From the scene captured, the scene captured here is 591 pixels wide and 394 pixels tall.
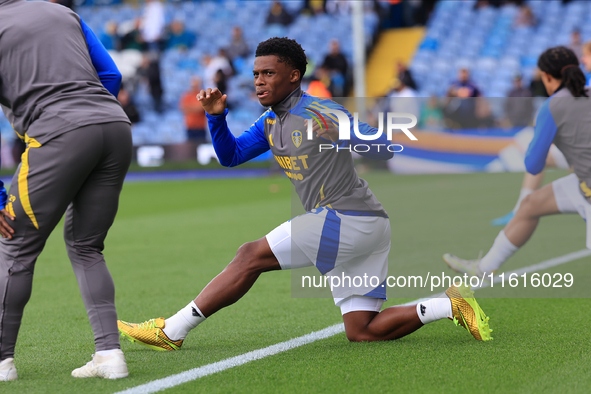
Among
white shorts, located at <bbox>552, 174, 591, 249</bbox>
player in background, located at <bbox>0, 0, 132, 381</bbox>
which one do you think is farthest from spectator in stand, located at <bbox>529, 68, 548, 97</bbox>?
player in background, located at <bbox>0, 0, 132, 381</bbox>

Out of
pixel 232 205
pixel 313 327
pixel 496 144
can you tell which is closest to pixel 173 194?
pixel 232 205

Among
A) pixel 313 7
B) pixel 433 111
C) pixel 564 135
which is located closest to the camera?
pixel 564 135

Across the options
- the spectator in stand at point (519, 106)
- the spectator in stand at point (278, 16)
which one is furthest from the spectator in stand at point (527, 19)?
the spectator in stand at point (278, 16)

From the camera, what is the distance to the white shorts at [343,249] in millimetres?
3680

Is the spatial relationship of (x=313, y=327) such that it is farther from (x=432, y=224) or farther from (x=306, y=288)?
(x=432, y=224)

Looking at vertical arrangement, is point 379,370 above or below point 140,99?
above

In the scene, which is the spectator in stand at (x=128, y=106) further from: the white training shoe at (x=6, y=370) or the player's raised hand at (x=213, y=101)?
the white training shoe at (x=6, y=370)

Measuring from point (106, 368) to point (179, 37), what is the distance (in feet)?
73.8

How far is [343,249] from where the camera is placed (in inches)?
146

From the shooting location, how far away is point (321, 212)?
147 inches

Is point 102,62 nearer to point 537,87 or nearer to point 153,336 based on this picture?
point 153,336

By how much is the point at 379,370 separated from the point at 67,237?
1545 mm

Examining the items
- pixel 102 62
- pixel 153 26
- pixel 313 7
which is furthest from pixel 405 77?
pixel 102 62

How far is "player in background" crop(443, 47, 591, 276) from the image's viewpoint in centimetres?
470
